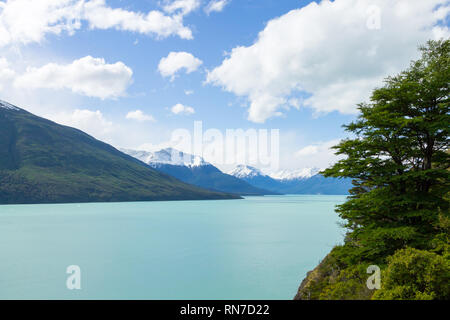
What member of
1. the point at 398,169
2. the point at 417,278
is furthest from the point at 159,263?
the point at 417,278

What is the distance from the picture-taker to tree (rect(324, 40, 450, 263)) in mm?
16391

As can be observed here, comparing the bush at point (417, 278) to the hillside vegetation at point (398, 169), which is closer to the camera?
the bush at point (417, 278)

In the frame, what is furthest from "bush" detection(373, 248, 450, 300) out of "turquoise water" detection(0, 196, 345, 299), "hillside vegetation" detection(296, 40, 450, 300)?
"turquoise water" detection(0, 196, 345, 299)

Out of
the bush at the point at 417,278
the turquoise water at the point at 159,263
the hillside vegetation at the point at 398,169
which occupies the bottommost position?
the turquoise water at the point at 159,263

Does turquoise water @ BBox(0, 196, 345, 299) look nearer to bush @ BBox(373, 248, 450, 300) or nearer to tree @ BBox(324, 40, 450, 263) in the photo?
tree @ BBox(324, 40, 450, 263)

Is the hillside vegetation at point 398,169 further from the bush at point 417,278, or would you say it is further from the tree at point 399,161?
the bush at point 417,278

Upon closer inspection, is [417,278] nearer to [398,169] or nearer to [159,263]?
[398,169]

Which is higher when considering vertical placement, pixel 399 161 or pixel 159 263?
pixel 399 161

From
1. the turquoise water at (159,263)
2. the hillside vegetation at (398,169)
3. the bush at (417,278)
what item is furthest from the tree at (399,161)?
the turquoise water at (159,263)

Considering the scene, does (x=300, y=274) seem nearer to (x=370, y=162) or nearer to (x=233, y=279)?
(x=233, y=279)

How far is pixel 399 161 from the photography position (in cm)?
1811

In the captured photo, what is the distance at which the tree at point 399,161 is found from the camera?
16391 mm
